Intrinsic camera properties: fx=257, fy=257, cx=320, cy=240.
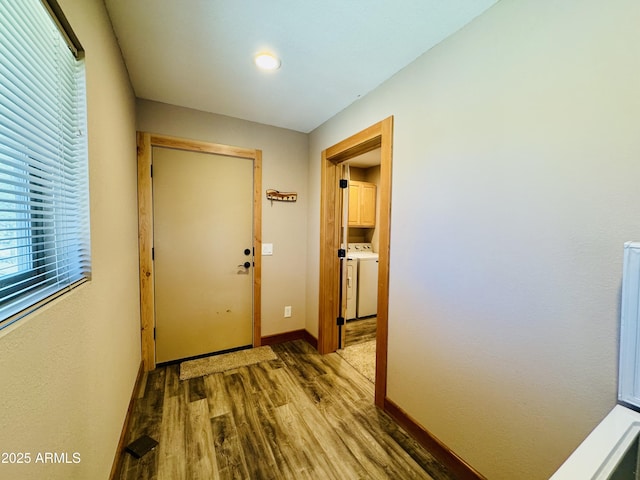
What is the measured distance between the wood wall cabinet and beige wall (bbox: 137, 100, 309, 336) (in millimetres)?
1166

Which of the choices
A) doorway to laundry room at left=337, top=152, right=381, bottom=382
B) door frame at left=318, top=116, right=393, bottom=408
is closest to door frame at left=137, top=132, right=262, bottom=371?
door frame at left=318, top=116, right=393, bottom=408

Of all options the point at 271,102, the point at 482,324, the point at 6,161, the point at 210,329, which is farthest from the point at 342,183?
the point at 6,161

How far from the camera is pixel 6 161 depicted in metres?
0.60

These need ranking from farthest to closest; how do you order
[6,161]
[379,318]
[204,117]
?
[204,117] → [379,318] → [6,161]

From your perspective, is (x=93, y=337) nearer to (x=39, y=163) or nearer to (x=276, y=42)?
(x=39, y=163)

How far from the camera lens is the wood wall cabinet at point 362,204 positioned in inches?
159

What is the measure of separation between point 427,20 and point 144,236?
2.60 metres

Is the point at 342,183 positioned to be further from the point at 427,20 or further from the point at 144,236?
the point at 144,236

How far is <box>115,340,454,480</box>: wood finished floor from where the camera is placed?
145 cm

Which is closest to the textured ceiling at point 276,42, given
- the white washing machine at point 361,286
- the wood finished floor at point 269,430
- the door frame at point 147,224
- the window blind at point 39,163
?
the door frame at point 147,224

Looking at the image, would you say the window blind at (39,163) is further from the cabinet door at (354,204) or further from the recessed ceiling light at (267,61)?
the cabinet door at (354,204)

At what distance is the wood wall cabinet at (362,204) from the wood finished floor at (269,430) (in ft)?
7.52

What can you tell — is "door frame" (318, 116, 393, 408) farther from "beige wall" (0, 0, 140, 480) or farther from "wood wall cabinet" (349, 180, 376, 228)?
"beige wall" (0, 0, 140, 480)

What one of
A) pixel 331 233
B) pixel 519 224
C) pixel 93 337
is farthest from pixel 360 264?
pixel 93 337
